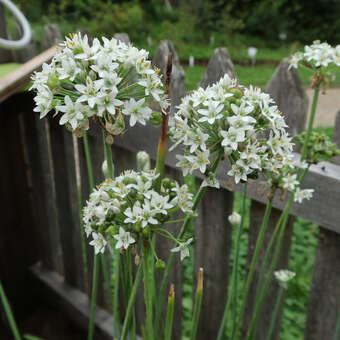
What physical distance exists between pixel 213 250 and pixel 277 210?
0.32 meters

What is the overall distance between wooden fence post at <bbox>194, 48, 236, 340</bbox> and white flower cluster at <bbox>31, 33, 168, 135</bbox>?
844 millimetres

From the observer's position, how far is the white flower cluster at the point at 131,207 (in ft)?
1.70

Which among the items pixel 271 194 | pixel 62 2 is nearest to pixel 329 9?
pixel 62 2

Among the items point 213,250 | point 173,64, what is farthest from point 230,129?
point 213,250

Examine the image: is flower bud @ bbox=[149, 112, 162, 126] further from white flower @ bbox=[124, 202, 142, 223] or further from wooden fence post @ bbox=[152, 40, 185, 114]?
wooden fence post @ bbox=[152, 40, 185, 114]

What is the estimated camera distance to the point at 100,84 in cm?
50

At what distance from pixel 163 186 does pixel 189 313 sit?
1629 millimetres

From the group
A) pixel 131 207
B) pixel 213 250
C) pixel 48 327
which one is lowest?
pixel 48 327

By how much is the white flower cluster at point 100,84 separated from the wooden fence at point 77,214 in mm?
338

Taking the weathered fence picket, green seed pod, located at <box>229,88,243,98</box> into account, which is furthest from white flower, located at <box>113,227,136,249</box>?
the weathered fence picket

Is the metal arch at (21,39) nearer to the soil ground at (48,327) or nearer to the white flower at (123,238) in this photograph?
the white flower at (123,238)

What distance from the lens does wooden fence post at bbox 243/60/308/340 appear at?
3.77 ft

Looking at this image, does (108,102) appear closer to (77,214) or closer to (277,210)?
(277,210)

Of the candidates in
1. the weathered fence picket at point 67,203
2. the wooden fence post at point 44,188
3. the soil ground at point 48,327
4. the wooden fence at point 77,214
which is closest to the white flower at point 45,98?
the wooden fence at point 77,214
